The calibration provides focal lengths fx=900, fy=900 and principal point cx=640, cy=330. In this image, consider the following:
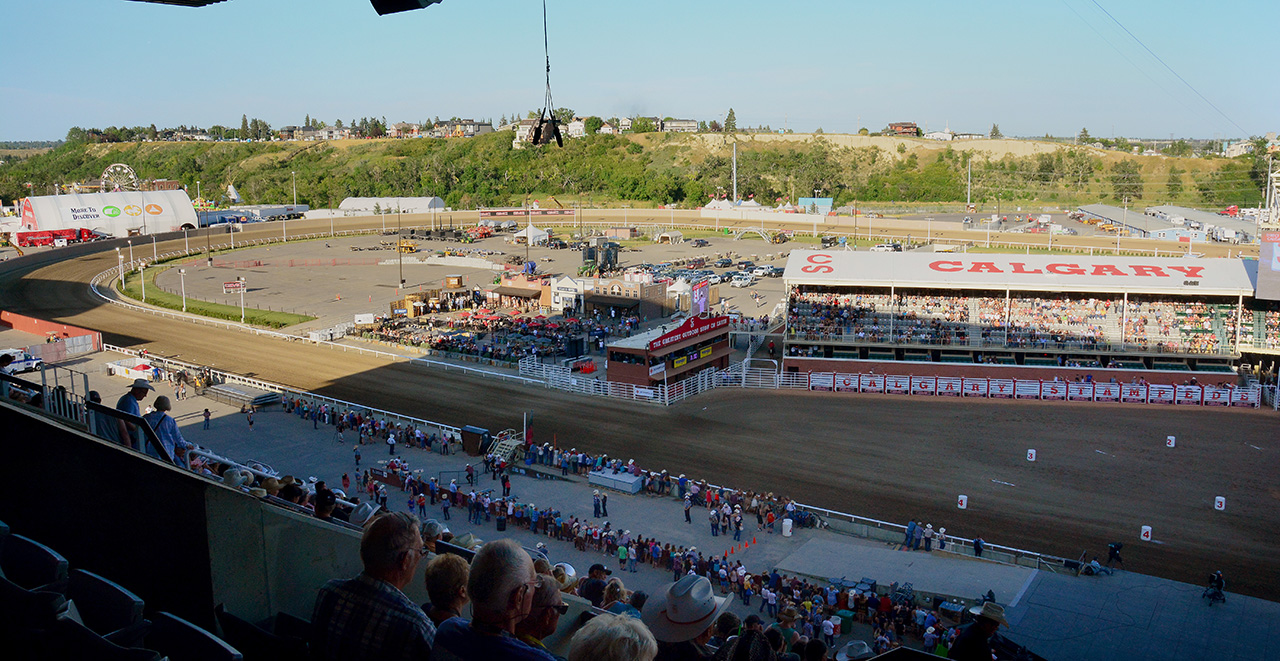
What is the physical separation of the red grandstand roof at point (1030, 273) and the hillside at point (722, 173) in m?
64.5

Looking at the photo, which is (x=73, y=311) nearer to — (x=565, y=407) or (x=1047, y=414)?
(x=565, y=407)

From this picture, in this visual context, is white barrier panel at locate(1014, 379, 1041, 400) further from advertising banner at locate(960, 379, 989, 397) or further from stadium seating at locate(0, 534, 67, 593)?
stadium seating at locate(0, 534, 67, 593)

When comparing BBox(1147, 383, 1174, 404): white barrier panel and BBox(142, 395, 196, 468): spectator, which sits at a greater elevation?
BBox(142, 395, 196, 468): spectator

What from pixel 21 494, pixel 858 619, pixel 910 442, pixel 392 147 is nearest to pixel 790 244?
pixel 910 442

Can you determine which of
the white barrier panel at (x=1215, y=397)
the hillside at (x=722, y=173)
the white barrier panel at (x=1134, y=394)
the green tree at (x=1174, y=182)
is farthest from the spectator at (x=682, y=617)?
the green tree at (x=1174, y=182)

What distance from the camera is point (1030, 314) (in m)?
32.1

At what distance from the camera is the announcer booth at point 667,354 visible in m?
28.7

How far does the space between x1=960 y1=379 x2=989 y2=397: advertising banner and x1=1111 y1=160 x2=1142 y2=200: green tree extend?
84.5m

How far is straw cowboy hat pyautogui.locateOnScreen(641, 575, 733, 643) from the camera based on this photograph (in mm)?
3842

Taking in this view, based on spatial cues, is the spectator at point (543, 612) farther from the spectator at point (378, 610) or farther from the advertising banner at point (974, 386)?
the advertising banner at point (974, 386)

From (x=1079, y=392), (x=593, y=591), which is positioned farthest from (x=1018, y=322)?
(x=593, y=591)

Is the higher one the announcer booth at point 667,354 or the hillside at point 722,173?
the hillside at point 722,173

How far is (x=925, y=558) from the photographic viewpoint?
663 inches

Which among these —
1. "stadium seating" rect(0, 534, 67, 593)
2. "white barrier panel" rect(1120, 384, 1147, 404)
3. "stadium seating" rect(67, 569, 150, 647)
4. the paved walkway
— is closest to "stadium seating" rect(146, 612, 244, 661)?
"stadium seating" rect(67, 569, 150, 647)
